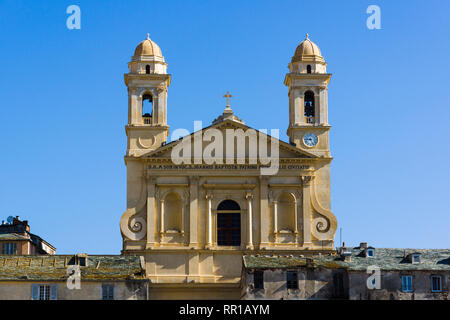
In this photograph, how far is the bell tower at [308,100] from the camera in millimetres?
86562

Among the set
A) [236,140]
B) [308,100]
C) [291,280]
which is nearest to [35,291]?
[291,280]

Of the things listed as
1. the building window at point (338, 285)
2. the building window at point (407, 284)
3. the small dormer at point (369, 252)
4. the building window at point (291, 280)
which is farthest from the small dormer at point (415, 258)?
the building window at point (291, 280)

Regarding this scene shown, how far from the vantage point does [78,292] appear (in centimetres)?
6894

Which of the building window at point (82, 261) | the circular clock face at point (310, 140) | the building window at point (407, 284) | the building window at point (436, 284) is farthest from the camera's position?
the circular clock face at point (310, 140)

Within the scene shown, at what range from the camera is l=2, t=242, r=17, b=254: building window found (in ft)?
293

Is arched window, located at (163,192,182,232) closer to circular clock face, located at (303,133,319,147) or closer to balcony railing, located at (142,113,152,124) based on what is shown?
balcony railing, located at (142,113,152,124)

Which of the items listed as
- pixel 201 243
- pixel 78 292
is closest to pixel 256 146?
pixel 201 243

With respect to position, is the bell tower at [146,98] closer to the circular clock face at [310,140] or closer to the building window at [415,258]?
the circular clock face at [310,140]

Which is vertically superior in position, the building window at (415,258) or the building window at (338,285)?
the building window at (415,258)

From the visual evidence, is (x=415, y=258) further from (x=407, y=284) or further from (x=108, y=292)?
(x=108, y=292)

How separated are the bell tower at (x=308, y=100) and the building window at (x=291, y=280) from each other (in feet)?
56.1

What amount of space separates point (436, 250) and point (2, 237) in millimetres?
32240

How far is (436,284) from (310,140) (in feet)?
61.3

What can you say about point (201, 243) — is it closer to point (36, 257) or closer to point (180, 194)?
point (180, 194)
